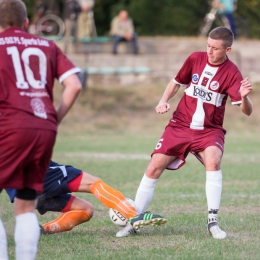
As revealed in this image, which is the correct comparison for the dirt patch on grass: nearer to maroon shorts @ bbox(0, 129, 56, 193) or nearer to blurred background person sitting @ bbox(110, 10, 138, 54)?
blurred background person sitting @ bbox(110, 10, 138, 54)

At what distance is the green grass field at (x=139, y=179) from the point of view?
17.6 ft

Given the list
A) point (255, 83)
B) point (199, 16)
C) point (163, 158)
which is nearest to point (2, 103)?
point (163, 158)

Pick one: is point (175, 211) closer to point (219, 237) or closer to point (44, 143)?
point (219, 237)

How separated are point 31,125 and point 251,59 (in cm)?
2041

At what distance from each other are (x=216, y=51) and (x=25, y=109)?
2.29 m

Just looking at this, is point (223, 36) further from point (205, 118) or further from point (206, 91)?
point (205, 118)

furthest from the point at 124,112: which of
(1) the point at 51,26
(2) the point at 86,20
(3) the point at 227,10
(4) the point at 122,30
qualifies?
(1) the point at 51,26

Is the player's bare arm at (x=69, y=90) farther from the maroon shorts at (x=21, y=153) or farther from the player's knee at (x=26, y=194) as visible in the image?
the player's knee at (x=26, y=194)

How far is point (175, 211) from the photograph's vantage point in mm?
7453

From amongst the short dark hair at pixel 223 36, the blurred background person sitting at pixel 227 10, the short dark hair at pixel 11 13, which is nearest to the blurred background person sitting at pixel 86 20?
the blurred background person sitting at pixel 227 10

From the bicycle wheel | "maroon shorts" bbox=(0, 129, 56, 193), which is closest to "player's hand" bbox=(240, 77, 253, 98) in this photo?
"maroon shorts" bbox=(0, 129, 56, 193)

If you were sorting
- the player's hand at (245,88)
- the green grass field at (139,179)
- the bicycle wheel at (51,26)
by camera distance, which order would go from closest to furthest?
the green grass field at (139,179)
the player's hand at (245,88)
the bicycle wheel at (51,26)

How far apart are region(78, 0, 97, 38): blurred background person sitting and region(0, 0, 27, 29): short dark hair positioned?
18698 mm

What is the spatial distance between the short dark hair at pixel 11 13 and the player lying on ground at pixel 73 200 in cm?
183
